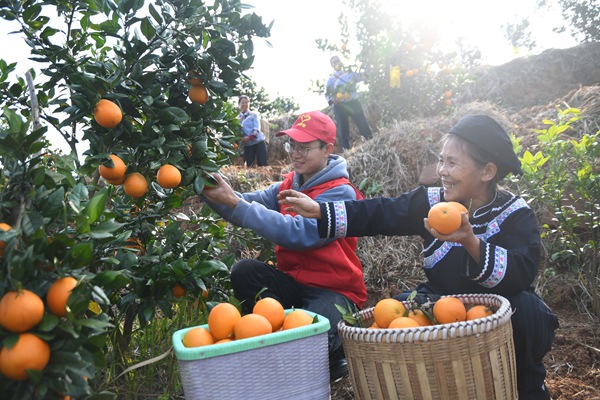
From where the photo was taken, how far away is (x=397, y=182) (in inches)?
171

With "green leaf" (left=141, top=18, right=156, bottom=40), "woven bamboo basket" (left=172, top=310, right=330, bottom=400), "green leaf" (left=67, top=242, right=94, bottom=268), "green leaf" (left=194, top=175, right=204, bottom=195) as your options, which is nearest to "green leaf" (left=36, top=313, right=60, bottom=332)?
"green leaf" (left=67, top=242, right=94, bottom=268)

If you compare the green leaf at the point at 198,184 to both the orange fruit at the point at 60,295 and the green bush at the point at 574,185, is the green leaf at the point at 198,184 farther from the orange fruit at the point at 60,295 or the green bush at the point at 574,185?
the green bush at the point at 574,185

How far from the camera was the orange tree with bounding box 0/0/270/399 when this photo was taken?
1.28m

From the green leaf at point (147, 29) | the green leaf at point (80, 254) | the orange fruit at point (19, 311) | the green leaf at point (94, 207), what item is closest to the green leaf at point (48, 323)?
the orange fruit at point (19, 311)

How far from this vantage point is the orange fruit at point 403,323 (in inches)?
62.2

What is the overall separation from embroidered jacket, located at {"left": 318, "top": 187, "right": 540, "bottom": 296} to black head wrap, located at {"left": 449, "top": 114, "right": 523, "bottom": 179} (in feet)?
0.45

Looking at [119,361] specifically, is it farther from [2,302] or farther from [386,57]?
[386,57]

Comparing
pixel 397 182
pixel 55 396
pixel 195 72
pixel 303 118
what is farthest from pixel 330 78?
pixel 55 396

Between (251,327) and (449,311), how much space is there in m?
0.62

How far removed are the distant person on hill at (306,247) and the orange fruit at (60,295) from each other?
100cm

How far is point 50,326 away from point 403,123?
14.5ft

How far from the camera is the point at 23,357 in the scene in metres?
1.06

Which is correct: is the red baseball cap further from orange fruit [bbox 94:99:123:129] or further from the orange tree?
orange fruit [bbox 94:99:123:129]

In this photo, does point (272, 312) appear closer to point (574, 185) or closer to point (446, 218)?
point (446, 218)
